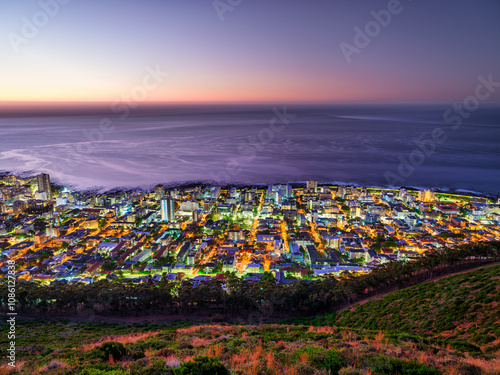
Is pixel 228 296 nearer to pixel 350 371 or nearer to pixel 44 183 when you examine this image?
pixel 350 371

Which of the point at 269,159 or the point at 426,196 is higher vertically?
the point at 269,159

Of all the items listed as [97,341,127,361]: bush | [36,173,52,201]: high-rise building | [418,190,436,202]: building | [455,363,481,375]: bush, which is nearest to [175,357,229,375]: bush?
[97,341,127,361]: bush

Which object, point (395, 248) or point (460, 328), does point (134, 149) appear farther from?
point (460, 328)

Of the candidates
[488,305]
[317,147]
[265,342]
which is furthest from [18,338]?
[317,147]

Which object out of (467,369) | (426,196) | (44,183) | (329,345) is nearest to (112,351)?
(329,345)

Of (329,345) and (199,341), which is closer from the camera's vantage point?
(329,345)

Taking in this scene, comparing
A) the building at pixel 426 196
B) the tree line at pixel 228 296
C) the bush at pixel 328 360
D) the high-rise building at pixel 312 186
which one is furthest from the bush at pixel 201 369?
the building at pixel 426 196
